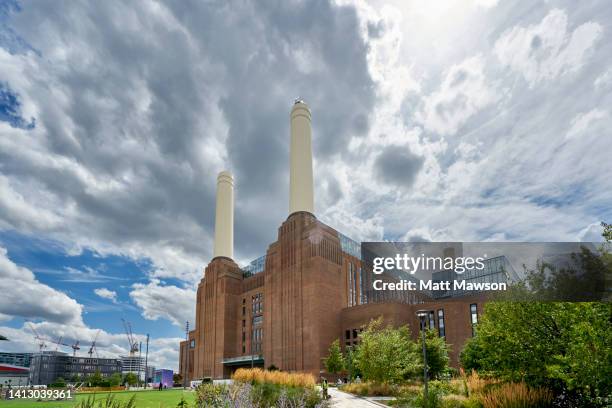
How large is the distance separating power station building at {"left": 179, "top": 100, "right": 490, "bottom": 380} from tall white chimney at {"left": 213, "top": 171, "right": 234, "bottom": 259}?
0.29m

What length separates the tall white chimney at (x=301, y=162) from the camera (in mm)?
76562

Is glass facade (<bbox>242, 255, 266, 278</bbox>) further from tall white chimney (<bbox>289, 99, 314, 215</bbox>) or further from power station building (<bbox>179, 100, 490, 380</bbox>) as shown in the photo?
tall white chimney (<bbox>289, 99, 314, 215</bbox>)

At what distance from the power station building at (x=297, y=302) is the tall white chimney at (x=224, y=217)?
0.29 meters

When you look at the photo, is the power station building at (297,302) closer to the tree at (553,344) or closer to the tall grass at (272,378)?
the tall grass at (272,378)

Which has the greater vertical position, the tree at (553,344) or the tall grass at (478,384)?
the tree at (553,344)

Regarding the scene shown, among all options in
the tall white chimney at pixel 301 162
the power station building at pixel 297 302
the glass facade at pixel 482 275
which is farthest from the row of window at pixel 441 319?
the tall white chimney at pixel 301 162

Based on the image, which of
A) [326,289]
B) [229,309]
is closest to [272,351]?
[326,289]

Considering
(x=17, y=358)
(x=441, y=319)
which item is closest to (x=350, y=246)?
(x=441, y=319)

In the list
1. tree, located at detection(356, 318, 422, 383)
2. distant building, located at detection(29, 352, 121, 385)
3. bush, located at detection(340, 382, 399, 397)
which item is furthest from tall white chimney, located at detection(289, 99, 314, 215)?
distant building, located at detection(29, 352, 121, 385)

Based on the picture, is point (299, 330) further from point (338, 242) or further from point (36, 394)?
point (36, 394)

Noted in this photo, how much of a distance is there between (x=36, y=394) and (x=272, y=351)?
150 ft

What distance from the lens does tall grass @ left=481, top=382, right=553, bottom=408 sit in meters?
14.0

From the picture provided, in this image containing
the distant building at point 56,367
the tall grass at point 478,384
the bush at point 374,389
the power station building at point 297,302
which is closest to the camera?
the tall grass at point 478,384

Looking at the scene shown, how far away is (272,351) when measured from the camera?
71.2 meters
